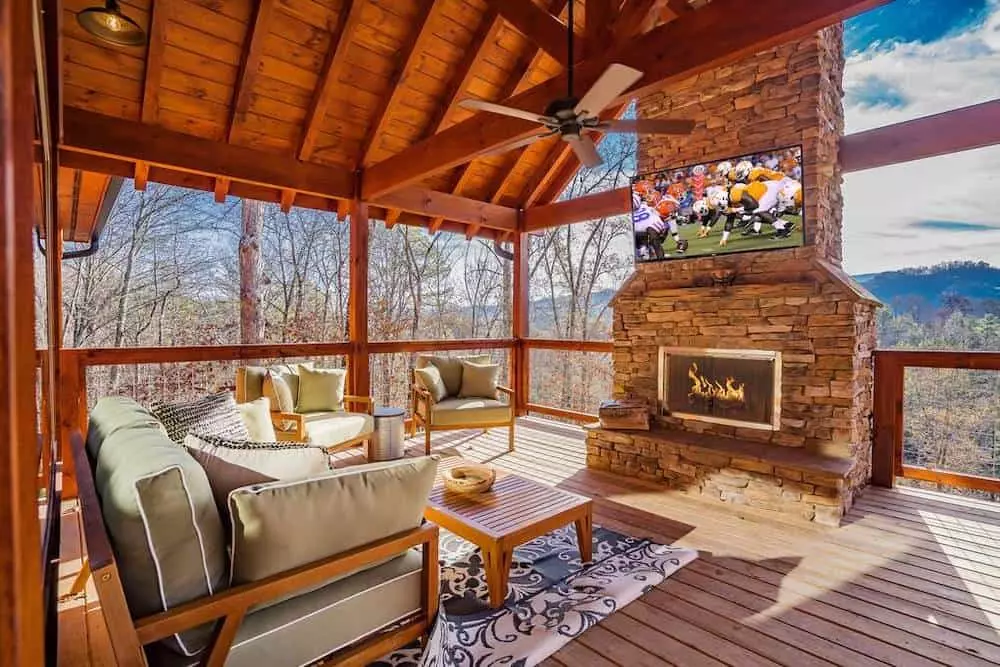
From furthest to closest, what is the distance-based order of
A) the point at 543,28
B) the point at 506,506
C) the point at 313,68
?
the point at 313,68 → the point at 543,28 → the point at 506,506

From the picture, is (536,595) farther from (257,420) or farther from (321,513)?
(257,420)

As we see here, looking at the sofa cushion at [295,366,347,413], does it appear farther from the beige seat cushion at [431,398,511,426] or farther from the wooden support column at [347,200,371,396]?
the beige seat cushion at [431,398,511,426]

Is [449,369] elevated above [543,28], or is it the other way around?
[543,28]

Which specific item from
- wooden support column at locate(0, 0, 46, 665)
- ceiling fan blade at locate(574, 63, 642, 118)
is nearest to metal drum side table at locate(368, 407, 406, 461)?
ceiling fan blade at locate(574, 63, 642, 118)

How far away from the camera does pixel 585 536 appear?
9.40ft

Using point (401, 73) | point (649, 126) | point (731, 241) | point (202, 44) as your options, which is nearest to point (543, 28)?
point (649, 126)

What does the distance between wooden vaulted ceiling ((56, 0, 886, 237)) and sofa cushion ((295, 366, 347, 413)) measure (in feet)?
5.90

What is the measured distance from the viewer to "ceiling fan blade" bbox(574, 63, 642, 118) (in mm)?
2375

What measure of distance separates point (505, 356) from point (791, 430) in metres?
4.56

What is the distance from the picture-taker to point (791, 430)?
4008 millimetres

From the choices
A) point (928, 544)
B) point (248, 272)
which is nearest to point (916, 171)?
point (928, 544)

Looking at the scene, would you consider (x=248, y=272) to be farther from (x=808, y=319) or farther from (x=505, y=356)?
(x=808, y=319)

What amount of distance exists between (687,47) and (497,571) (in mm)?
2924

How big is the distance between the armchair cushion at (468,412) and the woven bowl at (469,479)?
196cm
